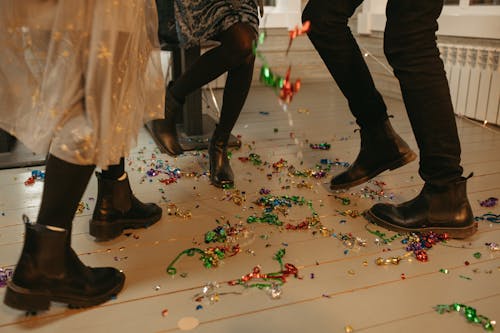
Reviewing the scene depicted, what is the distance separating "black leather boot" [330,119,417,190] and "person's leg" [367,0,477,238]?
174 mm

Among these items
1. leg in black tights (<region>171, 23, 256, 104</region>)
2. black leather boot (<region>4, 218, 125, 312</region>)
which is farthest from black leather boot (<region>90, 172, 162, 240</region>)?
leg in black tights (<region>171, 23, 256, 104</region>)

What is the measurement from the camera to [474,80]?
254 cm

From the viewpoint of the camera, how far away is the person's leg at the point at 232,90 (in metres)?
1.40

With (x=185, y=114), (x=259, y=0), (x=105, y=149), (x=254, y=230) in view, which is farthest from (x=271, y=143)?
(x=105, y=149)

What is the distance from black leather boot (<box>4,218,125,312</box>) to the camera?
0.85 meters

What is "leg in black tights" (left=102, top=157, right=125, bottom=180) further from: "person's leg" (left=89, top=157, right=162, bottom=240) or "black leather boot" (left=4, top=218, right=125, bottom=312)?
"black leather boot" (left=4, top=218, right=125, bottom=312)

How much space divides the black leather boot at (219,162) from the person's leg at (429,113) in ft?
2.10

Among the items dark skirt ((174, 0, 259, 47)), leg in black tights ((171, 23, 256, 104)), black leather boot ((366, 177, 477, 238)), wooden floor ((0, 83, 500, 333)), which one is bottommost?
wooden floor ((0, 83, 500, 333))

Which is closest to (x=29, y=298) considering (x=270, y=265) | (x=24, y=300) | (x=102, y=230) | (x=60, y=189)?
(x=24, y=300)

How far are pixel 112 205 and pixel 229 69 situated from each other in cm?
59

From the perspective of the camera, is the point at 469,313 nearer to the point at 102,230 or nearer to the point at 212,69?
the point at 102,230

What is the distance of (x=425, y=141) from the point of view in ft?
3.82

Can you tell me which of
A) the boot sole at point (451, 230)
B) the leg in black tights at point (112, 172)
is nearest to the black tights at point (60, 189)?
the leg in black tights at point (112, 172)

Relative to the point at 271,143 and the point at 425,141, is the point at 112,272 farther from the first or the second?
the point at 271,143
